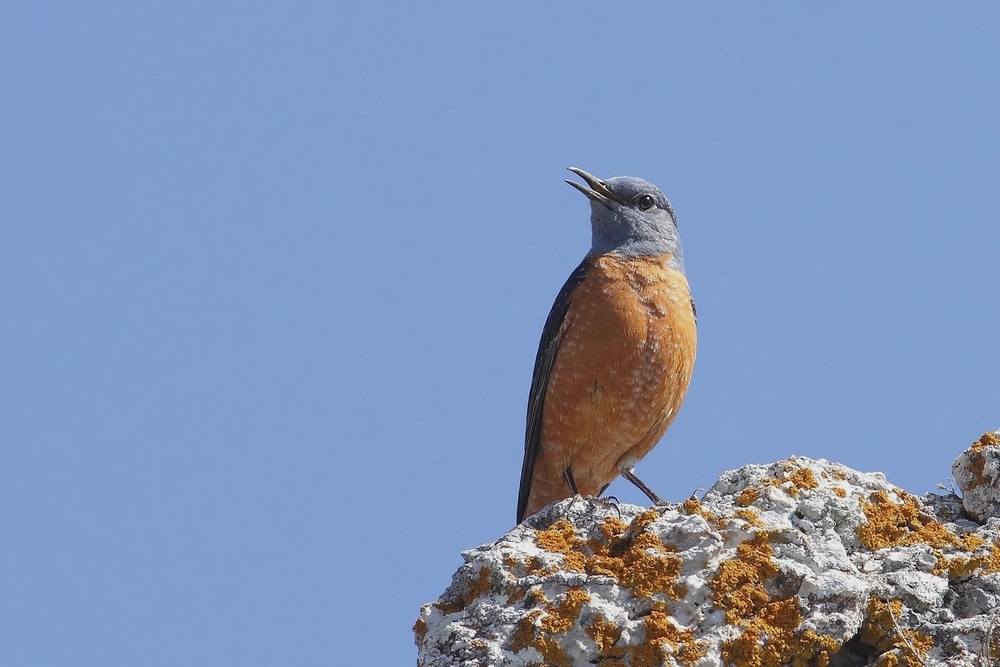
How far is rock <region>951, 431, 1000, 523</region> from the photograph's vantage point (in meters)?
5.84

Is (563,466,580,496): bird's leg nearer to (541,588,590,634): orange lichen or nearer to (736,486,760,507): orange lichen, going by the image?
(736,486,760,507): orange lichen

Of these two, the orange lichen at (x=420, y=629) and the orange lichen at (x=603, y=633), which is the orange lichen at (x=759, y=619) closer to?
the orange lichen at (x=603, y=633)

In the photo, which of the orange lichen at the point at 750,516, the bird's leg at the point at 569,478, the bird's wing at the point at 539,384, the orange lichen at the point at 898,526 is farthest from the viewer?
the bird's wing at the point at 539,384

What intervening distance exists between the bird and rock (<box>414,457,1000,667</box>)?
106 inches

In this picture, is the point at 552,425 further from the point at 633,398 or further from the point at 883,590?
the point at 883,590

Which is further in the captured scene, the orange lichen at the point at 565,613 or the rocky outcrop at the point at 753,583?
the orange lichen at the point at 565,613

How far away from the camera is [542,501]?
905cm

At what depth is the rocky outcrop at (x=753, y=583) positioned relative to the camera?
4.99 m

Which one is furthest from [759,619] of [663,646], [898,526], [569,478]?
[569,478]

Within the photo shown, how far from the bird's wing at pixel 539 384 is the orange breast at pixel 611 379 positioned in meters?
0.05

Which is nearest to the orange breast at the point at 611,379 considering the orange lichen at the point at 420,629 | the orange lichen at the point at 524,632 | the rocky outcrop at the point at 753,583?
the rocky outcrop at the point at 753,583

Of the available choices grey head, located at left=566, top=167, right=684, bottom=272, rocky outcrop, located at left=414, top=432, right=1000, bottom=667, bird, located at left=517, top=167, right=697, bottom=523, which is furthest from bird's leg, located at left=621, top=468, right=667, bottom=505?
rocky outcrop, located at left=414, top=432, right=1000, bottom=667

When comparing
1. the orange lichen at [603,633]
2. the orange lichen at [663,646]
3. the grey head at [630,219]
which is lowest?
the orange lichen at [663,646]

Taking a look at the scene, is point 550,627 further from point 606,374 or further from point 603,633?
point 606,374
